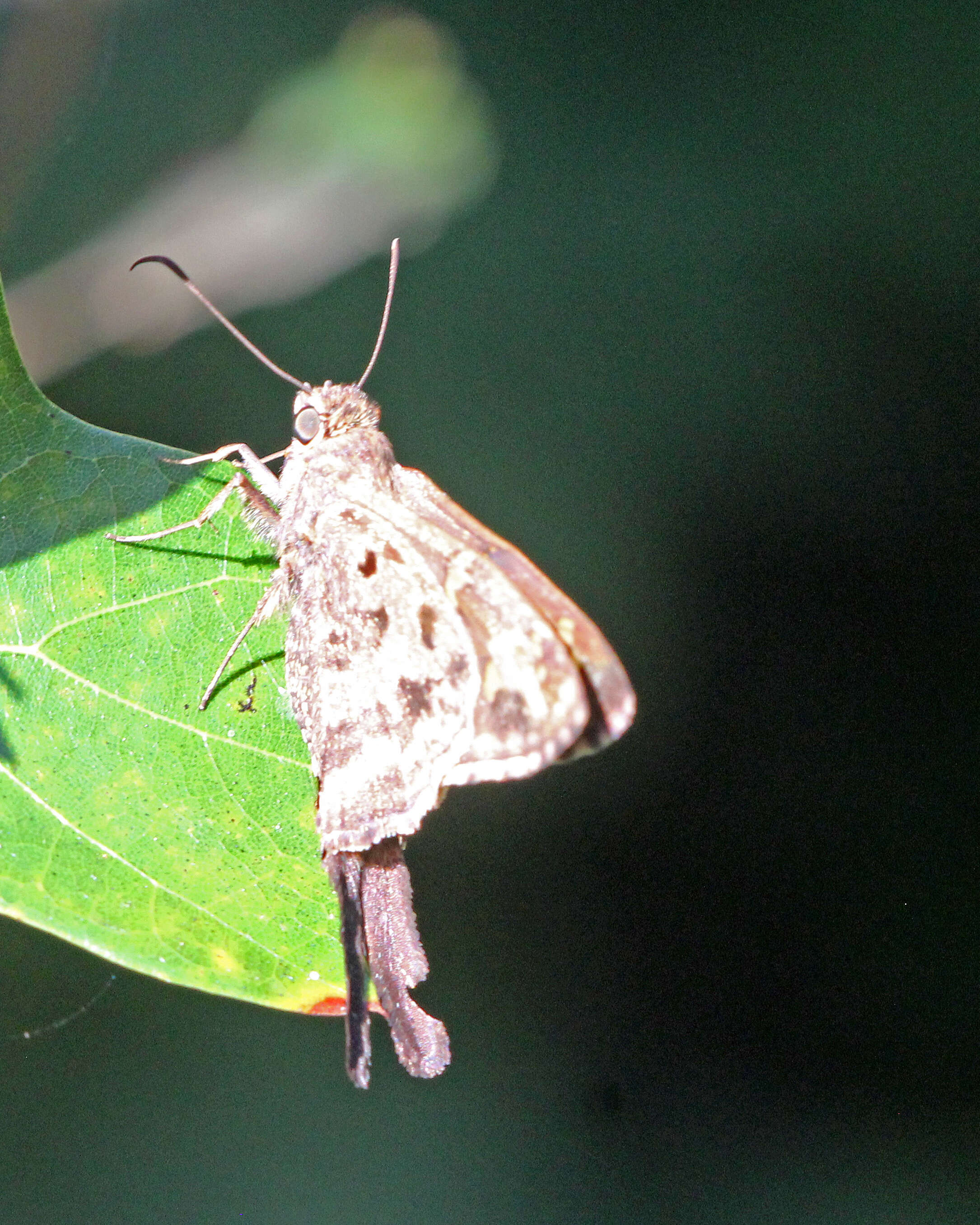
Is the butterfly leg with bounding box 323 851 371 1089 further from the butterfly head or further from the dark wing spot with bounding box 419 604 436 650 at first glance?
the butterfly head

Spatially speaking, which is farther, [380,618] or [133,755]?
[380,618]

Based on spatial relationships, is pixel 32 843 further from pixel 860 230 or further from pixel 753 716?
pixel 860 230

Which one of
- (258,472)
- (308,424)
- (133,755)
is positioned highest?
(308,424)

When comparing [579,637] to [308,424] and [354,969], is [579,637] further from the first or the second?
[308,424]

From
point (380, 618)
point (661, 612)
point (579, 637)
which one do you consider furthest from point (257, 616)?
point (661, 612)

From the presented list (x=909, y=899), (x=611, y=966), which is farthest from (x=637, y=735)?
(x=909, y=899)

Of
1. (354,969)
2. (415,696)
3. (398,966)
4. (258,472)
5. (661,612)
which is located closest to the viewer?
(354,969)

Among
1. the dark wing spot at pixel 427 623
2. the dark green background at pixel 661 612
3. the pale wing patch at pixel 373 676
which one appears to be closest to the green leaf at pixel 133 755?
the pale wing patch at pixel 373 676

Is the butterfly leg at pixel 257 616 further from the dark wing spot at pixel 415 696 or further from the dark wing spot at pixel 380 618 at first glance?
the dark wing spot at pixel 415 696
